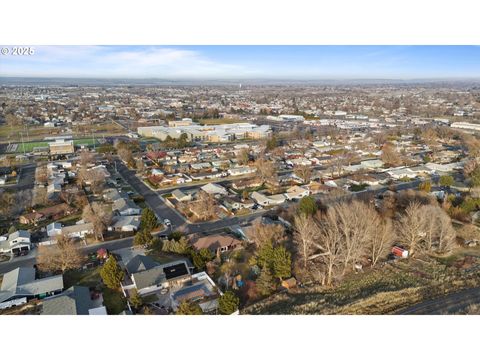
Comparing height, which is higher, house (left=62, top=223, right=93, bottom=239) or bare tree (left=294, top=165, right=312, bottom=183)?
bare tree (left=294, top=165, right=312, bottom=183)

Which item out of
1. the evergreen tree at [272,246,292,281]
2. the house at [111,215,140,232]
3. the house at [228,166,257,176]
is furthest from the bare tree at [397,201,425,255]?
the house at [228,166,257,176]

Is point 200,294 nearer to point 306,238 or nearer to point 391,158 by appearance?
point 306,238

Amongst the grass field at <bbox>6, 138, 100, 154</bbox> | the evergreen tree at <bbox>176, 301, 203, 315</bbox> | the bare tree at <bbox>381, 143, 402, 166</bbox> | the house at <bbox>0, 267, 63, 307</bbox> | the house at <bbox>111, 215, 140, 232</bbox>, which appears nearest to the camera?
the evergreen tree at <bbox>176, 301, 203, 315</bbox>

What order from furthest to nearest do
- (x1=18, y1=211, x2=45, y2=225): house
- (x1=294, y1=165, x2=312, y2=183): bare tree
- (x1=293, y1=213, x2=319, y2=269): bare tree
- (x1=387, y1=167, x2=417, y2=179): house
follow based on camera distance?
1. (x1=387, y1=167, x2=417, y2=179): house
2. (x1=294, y1=165, x2=312, y2=183): bare tree
3. (x1=18, y1=211, x2=45, y2=225): house
4. (x1=293, y1=213, x2=319, y2=269): bare tree

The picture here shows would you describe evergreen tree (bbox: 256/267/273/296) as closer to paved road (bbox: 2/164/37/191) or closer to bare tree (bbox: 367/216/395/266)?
bare tree (bbox: 367/216/395/266)

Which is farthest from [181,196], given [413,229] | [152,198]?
[413,229]

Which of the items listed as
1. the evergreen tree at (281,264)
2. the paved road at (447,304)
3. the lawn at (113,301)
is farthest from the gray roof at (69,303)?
the paved road at (447,304)

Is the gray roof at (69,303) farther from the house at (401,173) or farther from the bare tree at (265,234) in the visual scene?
the house at (401,173)
